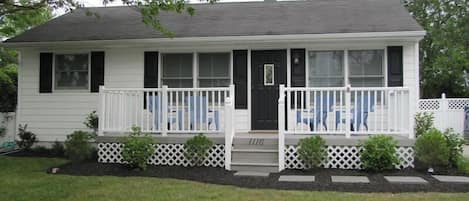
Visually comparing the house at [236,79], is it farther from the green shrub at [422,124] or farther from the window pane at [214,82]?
the green shrub at [422,124]

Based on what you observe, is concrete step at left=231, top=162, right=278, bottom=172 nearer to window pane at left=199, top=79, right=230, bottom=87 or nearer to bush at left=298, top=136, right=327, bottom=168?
bush at left=298, top=136, right=327, bottom=168

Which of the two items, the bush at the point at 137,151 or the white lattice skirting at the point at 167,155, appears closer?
the bush at the point at 137,151

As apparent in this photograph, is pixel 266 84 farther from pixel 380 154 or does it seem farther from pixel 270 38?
pixel 380 154

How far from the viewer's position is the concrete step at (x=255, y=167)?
7.74m

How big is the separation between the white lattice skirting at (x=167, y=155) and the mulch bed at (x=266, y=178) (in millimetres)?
205

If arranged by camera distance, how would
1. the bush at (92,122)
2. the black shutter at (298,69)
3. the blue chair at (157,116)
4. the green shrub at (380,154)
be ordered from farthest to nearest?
the bush at (92,122) < the black shutter at (298,69) < the blue chair at (157,116) < the green shrub at (380,154)

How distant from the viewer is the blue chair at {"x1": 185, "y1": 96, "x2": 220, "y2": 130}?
8.37 meters

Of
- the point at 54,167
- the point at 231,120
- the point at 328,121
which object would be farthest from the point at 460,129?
the point at 54,167

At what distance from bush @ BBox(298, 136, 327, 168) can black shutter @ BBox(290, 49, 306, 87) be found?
97.3 inches

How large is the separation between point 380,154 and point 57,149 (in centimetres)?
752

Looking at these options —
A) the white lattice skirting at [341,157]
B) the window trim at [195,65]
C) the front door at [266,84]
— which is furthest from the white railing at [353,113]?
the window trim at [195,65]

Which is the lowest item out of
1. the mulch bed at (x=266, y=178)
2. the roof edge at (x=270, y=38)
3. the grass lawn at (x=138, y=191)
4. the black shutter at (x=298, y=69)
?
the grass lawn at (x=138, y=191)

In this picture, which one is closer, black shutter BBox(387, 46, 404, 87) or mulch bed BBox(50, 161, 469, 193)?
mulch bed BBox(50, 161, 469, 193)

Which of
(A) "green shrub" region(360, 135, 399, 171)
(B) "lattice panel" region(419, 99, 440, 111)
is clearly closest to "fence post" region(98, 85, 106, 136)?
(A) "green shrub" region(360, 135, 399, 171)
